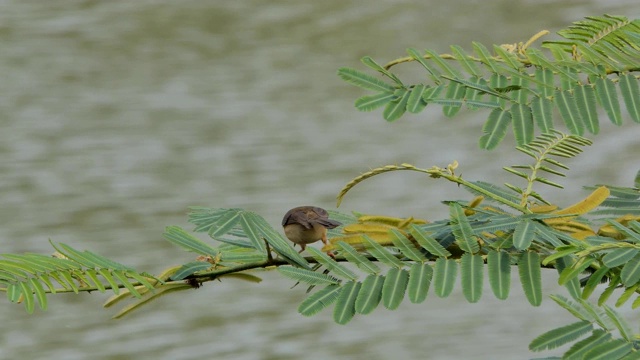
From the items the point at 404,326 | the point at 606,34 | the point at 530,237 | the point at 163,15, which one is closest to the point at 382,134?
the point at 404,326

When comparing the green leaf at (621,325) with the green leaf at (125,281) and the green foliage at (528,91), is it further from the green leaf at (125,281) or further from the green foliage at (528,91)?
the green leaf at (125,281)

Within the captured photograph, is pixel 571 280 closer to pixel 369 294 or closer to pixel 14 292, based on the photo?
pixel 369 294

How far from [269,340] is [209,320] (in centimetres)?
8

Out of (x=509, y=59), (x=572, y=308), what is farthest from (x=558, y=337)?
(x=509, y=59)

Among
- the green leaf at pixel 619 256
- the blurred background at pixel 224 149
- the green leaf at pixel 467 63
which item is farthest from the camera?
the blurred background at pixel 224 149

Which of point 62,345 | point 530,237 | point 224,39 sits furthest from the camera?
point 224,39

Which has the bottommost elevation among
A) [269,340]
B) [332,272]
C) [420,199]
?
[269,340]

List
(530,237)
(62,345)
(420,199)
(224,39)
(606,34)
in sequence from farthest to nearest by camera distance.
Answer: (224,39), (420,199), (62,345), (606,34), (530,237)

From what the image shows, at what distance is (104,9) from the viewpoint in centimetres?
181

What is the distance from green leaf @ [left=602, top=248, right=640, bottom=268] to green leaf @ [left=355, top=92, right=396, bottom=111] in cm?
12

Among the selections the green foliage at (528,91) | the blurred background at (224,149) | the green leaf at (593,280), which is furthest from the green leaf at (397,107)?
the blurred background at (224,149)

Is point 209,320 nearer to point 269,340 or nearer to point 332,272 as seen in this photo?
point 269,340

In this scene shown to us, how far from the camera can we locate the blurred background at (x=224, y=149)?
1471 mm

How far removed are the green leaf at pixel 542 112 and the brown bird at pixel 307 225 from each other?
0.09 meters
